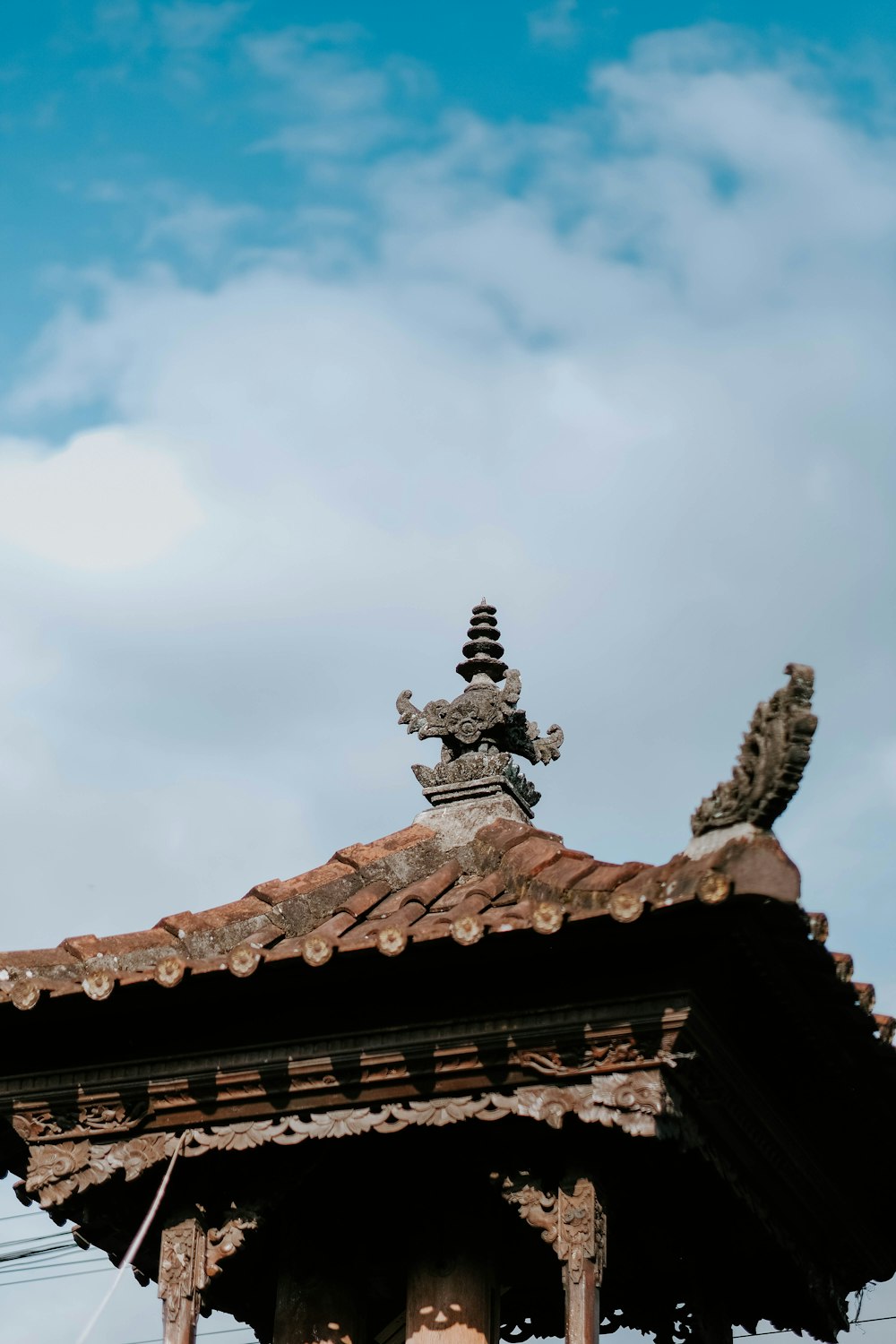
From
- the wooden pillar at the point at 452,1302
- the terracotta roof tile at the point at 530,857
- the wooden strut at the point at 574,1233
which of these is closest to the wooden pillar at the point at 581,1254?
the wooden strut at the point at 574,1233

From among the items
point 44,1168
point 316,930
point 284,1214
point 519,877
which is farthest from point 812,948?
point 44,1168

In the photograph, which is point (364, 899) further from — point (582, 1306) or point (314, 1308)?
point (582, 1306)

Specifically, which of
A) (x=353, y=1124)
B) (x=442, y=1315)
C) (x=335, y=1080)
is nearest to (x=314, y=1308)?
(x=442, y=1315)

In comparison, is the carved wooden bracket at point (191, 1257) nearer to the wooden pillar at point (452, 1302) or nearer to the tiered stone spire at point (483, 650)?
the wooden pillar at point (452, 1302)

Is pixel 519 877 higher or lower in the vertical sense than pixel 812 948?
higher

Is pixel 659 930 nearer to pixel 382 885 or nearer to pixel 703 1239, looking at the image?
pixel 382 885

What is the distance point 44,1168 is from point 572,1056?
330cm

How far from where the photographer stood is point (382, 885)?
43.2 ft

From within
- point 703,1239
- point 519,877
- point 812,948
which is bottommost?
point 703,1239

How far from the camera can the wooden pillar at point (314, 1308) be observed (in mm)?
12617

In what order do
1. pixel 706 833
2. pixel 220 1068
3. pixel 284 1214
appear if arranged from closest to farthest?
pixel 706 833 → pixel 220 1068 → pixel 284 1214

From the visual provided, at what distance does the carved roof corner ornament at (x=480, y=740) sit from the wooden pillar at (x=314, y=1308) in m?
3.28

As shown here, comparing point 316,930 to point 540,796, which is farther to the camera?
point 540,796

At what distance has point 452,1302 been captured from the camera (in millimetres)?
12219
